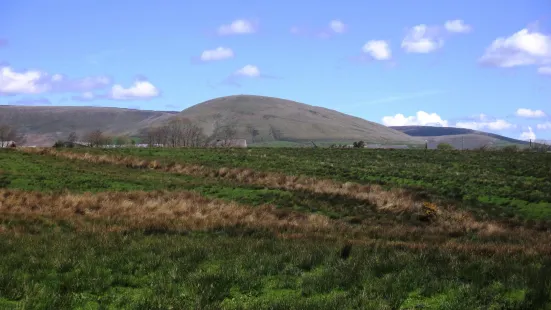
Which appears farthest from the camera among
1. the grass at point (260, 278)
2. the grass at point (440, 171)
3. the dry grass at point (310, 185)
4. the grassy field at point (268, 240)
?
the grass at point (440, 171)

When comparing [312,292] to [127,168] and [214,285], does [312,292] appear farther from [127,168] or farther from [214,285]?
[127,168]

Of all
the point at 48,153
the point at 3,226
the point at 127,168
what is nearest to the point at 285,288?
the point at 3,226

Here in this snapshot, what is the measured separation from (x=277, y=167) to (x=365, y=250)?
3378cm

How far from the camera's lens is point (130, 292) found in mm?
8359

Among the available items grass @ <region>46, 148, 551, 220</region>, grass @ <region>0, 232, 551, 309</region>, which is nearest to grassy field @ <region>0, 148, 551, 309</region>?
grass @ <region>0, 232, 551, 309</region>

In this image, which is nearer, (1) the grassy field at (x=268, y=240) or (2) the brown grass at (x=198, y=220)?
(1) the grassy field at (x=268, y=240)

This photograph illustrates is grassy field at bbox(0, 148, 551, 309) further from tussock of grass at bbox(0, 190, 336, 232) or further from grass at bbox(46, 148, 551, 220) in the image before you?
grass at bbox(46, 148, 551, 220)

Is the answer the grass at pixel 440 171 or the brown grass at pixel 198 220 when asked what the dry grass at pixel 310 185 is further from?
the brown grass at pixel 198 220

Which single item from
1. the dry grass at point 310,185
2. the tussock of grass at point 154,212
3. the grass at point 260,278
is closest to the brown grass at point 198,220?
the tussock of grass at point 154,212

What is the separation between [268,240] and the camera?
13.2 m

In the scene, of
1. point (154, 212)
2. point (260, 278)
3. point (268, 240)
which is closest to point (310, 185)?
point (154, 212)

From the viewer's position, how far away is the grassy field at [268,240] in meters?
7.99

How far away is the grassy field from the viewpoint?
26.2ft

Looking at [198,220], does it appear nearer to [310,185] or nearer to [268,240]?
[268,240]
